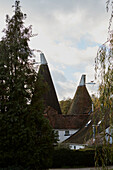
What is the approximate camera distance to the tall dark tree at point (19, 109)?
8.55 m

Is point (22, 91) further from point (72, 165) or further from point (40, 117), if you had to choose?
point (72, 165)

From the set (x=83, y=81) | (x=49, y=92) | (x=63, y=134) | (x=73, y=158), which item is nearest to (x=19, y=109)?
(x=73, y=158)

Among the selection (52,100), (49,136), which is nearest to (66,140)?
(52,100)

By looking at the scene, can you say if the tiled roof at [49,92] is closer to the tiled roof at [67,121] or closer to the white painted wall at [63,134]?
the tiled roof at [67,121]

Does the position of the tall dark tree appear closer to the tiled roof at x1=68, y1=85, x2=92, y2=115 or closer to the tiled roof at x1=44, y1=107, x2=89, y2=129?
the tiled roof at x1=44, y1=107, x2=89, y2=129

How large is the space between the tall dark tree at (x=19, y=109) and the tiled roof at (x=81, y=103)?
470 inches

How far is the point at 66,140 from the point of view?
1905cm

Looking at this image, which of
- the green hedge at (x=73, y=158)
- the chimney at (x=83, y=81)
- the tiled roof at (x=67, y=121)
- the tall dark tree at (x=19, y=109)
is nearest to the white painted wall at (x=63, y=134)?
the tiled roof at (x=67, y=121)

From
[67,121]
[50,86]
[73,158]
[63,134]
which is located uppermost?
[50,86]

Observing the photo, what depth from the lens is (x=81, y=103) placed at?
21109 mm

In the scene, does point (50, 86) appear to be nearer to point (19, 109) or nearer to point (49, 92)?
point (49, 92)

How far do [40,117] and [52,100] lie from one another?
10.7m

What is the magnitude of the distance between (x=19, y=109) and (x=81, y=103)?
12.8 metres

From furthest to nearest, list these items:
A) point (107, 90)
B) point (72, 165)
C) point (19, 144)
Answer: point (72, 165)
point (19, 144)
point (107, 90)
